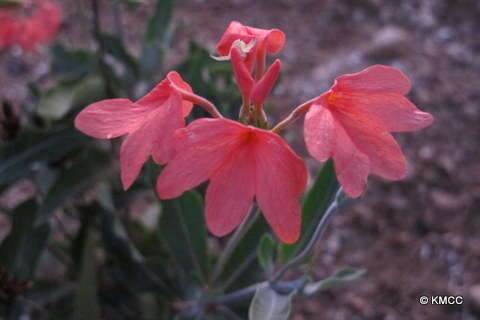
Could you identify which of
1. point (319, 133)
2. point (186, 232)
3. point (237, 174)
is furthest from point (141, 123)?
point (186, 232)

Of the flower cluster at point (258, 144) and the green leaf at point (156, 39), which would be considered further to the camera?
the green leaf at point (156, 39)

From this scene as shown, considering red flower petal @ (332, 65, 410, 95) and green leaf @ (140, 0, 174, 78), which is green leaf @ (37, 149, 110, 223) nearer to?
green leaf @ (140, 0, 174, 78)

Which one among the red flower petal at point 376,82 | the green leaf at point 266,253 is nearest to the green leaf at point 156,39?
the green leaf at point 266,253

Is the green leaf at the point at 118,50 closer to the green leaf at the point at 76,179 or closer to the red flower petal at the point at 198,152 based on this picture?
the green leaf at the point at 76,179

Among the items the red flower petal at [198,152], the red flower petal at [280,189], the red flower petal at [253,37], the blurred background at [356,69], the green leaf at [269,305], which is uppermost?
the red flower petal at [253,37]

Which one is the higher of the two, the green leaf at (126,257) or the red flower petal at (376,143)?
the red flower petal at (376,143)

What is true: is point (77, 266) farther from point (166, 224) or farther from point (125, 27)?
point (125, 27)

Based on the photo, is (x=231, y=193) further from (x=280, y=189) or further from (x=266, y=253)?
(x=266, y=253)
